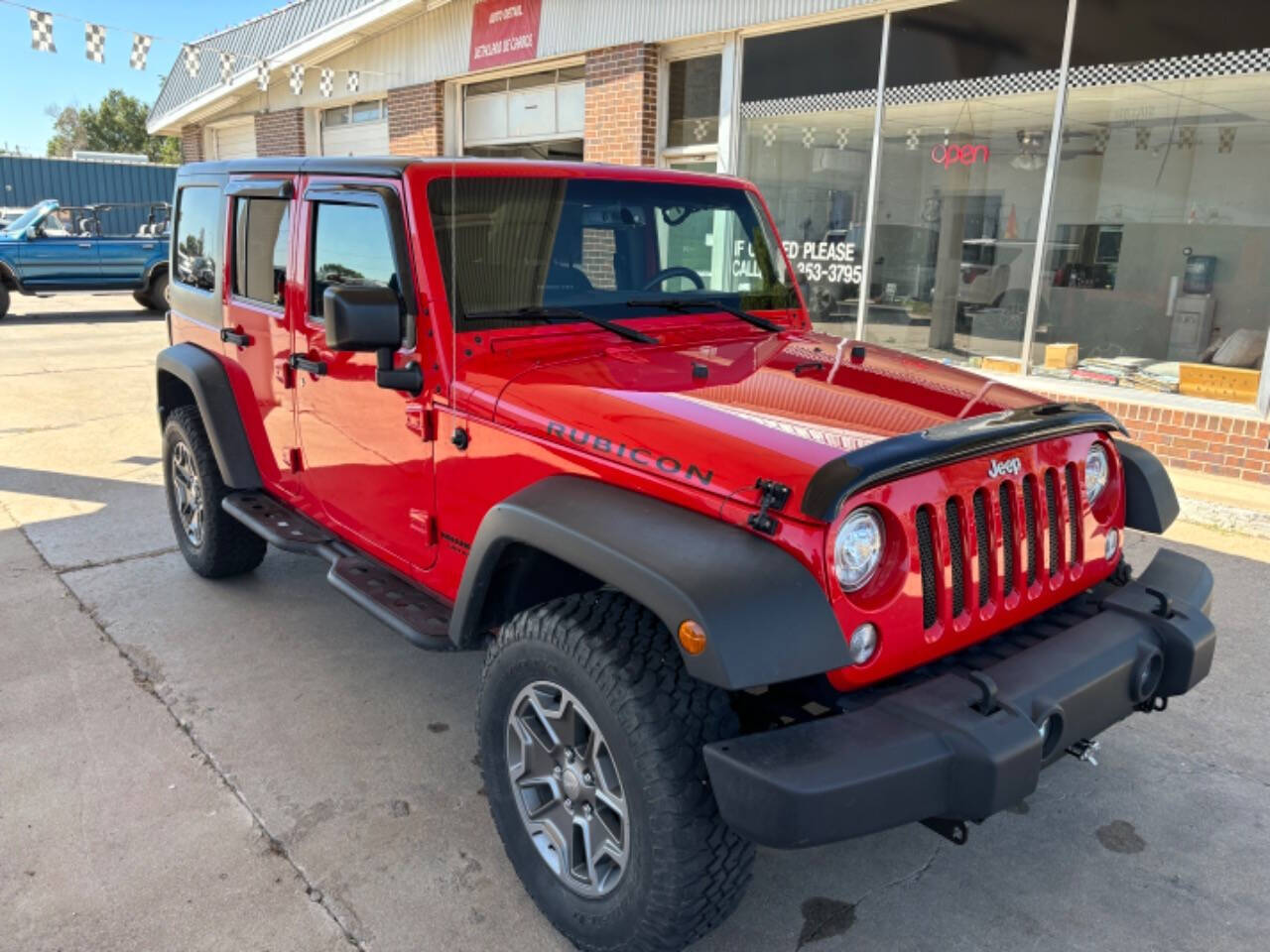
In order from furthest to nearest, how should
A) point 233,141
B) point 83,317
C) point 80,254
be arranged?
point 233,141, point 83,317, point 80,254

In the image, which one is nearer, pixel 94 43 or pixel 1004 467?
pixel 1004 467

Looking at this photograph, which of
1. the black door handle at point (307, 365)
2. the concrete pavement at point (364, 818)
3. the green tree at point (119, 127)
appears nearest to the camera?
the concrete pavement at point (364, 818)

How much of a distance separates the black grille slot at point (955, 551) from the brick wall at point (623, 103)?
7938 mm

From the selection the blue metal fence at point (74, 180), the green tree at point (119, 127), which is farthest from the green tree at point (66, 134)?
the blue metal fence at point (74, 180)

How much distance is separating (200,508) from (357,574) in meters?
1.57

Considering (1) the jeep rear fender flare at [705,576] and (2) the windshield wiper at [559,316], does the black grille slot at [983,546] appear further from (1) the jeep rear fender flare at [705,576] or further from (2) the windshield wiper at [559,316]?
(2) the windshield wiper at [559,316]

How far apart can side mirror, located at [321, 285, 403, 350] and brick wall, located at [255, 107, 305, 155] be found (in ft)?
50.3

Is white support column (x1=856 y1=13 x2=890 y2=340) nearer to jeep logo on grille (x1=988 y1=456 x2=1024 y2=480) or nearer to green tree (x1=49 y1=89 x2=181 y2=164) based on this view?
jeep logo on grille (x1=988 y1=456 x2=1024 y2=480)

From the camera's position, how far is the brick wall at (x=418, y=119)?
13.0 meters

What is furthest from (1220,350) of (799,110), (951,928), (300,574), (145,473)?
(145,473)

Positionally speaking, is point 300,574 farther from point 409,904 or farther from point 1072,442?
point 1072,442

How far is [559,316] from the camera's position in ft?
10.2

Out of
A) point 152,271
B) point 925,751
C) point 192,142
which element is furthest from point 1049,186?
point 192,142

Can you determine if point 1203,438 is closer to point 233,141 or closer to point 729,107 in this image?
point 729,107
